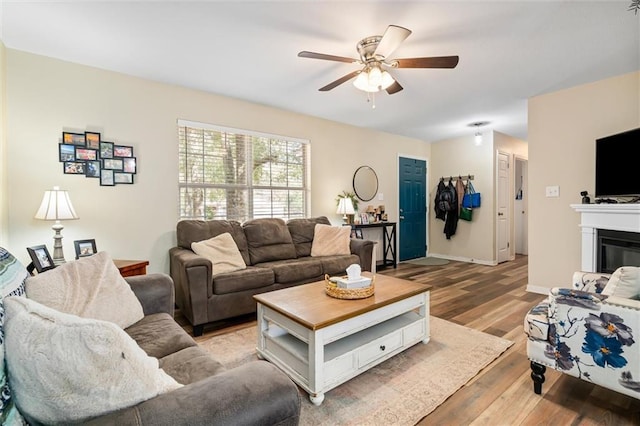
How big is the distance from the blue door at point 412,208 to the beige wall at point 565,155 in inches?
90.2

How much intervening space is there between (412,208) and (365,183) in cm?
141

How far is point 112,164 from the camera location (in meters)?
2.91

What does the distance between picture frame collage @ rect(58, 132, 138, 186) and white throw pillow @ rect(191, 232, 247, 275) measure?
1.01 m

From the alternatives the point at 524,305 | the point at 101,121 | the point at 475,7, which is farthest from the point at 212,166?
the point at 524,305

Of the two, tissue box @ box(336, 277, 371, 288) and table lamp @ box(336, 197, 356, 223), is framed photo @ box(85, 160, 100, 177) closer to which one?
tissue box @ box(336, 277, 371, 288)

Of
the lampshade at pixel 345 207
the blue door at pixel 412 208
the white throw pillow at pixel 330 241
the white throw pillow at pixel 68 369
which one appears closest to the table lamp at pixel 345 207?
the lampshade at pixel 345 207

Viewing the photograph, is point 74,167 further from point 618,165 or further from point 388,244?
point 618,165

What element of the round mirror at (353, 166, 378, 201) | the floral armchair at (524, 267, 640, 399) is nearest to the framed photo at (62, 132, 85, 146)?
the round mirror at (353, 166, 378, 201)

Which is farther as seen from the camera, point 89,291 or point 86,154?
point 86,154

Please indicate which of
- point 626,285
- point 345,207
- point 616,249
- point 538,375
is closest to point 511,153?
point 616,249

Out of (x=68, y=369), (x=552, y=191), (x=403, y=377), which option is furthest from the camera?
(x=552, y=191)

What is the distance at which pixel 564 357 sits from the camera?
160 cm

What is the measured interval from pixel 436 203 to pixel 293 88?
4.02 metres

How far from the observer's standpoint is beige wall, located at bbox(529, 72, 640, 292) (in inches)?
122
